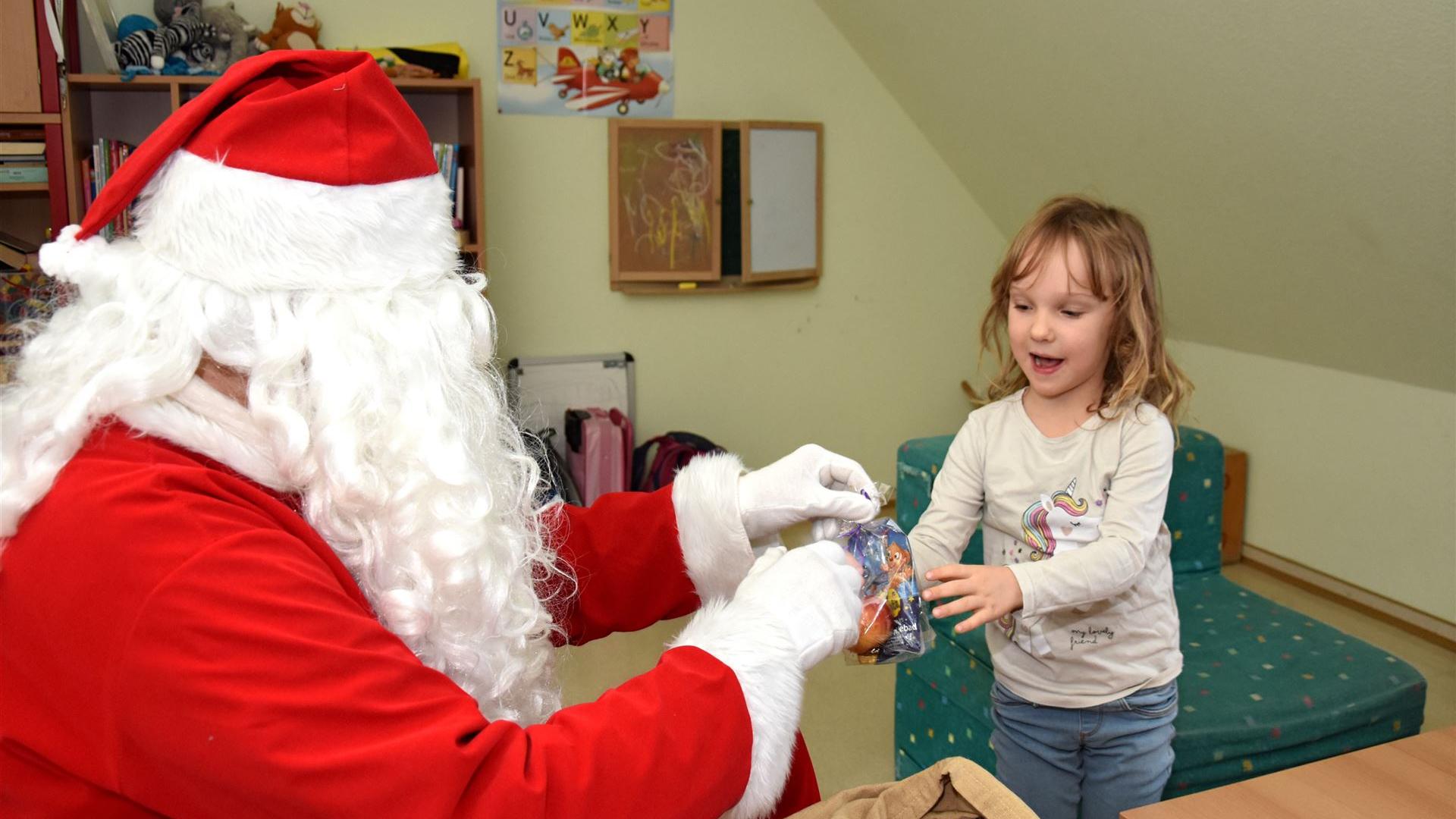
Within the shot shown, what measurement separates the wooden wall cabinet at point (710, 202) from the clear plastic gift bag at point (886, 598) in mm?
2558

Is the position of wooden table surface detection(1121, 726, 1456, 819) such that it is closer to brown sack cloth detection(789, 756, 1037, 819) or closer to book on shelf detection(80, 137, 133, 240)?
brown sack cloth detection(789, 756, 1037, 819)

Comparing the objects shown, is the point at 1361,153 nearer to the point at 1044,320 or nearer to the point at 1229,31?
the point at 1229,31

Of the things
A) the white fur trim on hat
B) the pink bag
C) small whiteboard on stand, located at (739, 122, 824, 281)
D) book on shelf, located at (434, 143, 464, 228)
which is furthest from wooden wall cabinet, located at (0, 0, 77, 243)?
the white fur trim on hat

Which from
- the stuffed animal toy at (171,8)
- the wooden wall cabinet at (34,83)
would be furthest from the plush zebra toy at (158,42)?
the wooden wall cabinet at (34,83)

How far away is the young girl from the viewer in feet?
5.16

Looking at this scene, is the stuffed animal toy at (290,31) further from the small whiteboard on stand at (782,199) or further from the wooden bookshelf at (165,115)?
the small whiteboard on stand at (782,199)

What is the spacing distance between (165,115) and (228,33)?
0.36m

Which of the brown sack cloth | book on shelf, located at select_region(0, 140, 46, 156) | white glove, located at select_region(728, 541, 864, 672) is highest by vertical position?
book on shelf, located at select_region(0, 140, 46, 156)

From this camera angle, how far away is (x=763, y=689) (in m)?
1.03

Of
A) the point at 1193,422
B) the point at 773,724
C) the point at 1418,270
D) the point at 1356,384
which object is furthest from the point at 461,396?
the point at 1193,422

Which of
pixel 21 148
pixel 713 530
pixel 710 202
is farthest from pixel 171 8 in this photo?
pixel 713 530

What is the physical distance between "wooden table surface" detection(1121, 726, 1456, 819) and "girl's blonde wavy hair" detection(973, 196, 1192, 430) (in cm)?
55

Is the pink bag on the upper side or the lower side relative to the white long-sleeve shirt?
lower

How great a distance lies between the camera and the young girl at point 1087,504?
1571mm
